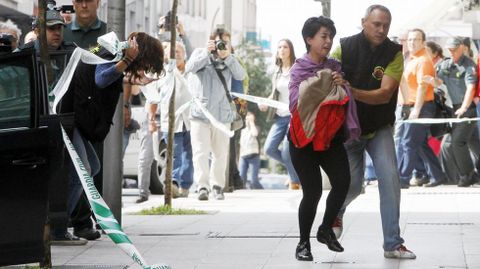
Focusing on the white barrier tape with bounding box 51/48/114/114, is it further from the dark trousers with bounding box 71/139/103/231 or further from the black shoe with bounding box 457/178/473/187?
the black shoe with bounding box 457/178/473/187

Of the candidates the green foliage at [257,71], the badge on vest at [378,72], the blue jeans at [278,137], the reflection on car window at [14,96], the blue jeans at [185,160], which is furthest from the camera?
the green foliage at [257,71]

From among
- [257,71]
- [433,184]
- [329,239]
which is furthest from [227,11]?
[257,71]

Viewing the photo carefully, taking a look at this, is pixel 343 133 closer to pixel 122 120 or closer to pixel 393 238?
pixel 393 238

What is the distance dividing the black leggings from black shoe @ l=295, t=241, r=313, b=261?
0.10m

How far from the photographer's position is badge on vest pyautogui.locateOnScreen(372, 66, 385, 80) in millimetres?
10352

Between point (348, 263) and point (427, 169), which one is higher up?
point (348, 263)

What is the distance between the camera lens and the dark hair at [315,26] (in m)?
10.2

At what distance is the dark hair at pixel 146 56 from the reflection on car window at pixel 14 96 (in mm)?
2087

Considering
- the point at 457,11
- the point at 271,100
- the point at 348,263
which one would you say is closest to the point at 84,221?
the point at 348,263

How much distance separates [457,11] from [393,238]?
16.1m

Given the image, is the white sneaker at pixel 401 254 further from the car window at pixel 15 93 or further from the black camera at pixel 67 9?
the black camera at pixel 67 9

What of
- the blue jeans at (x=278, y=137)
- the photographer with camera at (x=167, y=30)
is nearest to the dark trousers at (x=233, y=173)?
the blue jeans at (x=278, y=137)

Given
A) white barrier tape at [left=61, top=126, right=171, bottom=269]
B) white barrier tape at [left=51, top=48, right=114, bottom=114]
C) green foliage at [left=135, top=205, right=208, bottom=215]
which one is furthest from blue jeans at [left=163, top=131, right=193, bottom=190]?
white barrier tape at [left=61, top=126, right=171, bottom=269]

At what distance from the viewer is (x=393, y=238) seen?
10.1 metres
